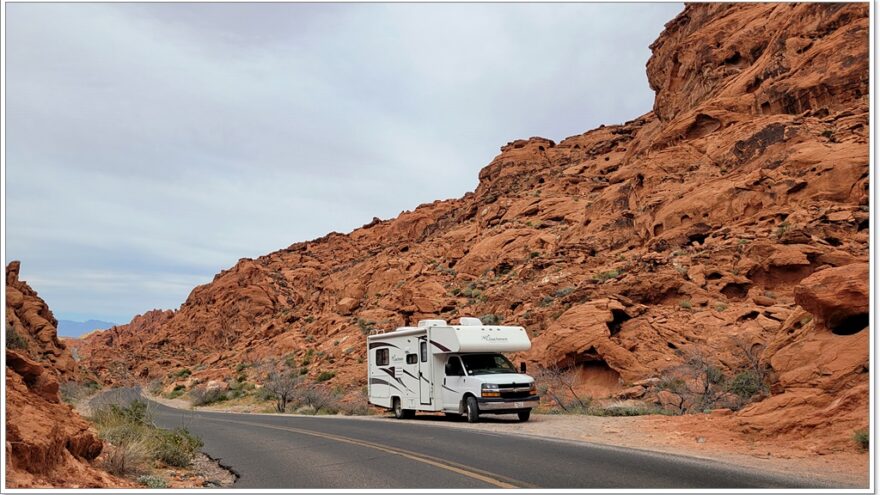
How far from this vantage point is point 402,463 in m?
10.5

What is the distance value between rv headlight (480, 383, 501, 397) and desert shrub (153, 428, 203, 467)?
8.06m

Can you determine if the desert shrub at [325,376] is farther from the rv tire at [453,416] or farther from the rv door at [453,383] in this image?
the rv door at [453,383]

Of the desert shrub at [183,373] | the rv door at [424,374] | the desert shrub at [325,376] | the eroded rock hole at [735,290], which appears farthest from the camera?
the desert shrub at [183,373]

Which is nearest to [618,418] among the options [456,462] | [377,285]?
[456,462]

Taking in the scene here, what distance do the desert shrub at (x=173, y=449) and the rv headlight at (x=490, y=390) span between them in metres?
8.06

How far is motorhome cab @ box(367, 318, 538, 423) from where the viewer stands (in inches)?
693

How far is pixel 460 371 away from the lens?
18.7 metres

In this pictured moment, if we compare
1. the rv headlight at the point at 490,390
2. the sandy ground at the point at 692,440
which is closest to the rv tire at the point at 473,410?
the sandy ground at the point at 692,440

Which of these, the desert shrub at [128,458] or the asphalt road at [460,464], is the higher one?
the desert shrub at [128,458]

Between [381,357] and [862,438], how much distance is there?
15689mm

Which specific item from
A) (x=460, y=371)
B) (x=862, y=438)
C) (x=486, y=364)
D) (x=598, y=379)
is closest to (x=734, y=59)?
(x=598, y=379)

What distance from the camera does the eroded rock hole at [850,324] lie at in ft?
38.6

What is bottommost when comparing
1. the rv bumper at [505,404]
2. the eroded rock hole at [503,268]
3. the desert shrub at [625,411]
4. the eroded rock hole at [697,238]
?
the desert shrub at [625,411]

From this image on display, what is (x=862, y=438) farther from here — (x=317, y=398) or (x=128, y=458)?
(x=317, y=398)
